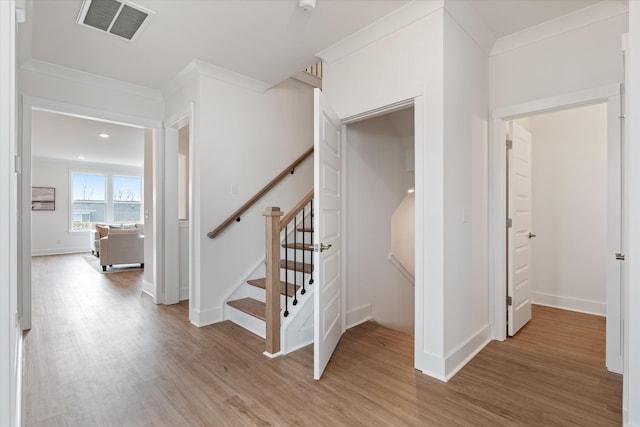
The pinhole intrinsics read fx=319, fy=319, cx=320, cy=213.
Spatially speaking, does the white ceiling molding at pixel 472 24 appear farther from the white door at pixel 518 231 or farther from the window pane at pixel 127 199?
the window pane at pixel 127 199

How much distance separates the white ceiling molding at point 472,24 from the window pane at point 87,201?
1044 cm

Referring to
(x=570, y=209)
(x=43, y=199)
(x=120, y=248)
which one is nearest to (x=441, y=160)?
(x=570, y=209)

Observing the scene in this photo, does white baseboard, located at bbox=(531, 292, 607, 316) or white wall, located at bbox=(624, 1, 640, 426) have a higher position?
white wall, located at bbox=(624, 1, 640, 426)

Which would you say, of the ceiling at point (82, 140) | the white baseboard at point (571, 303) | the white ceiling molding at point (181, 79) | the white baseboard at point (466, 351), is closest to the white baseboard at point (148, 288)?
the white ceiling molding at point (181, 79)

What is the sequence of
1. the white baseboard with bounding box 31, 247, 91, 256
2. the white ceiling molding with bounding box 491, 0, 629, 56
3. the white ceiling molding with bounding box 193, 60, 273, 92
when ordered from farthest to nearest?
the white baseboard with bounding box 31, 247, 91, 256 < the white ceiling molding with bounding box 193, 60, 273, 92 < the white ceiling molding with bounding box 491, 0, 629, 56

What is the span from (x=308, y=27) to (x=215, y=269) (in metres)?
2.37

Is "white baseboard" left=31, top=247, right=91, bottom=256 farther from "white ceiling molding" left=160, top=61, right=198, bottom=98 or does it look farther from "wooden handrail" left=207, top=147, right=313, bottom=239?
"wooden handrail" left=207, top=147, right=313, bottom=239

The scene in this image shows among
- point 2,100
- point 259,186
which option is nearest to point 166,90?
point 259,186

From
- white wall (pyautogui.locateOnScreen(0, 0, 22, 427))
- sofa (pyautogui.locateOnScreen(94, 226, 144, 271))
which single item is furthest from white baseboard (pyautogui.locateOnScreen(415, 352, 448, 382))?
sofa (pyautogui.locateOnScreen(94, 226, 144, 271))

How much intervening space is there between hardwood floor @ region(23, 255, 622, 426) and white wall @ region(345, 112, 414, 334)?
41cm

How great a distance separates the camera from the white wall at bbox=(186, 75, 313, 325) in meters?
3.17

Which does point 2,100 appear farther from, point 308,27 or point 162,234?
point 162,234

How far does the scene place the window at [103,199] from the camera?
916 cm

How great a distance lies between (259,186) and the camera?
3631mm
